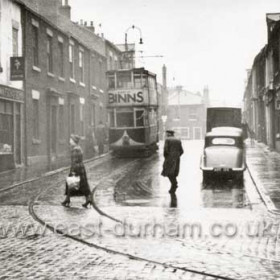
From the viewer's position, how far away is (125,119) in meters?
Answer: 27.6

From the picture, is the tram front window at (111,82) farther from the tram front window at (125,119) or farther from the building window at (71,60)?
the building window at (71,60)

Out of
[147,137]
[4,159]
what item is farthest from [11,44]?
[147,137]

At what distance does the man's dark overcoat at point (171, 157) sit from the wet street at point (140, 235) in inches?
23.2

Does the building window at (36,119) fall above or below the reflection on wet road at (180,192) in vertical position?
above

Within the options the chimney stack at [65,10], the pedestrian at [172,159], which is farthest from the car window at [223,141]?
the chimney stack at [65,10]

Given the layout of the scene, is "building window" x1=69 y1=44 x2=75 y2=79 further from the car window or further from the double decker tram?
the car window

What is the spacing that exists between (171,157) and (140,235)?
595cm

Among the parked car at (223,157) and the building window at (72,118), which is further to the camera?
the building window at (72,118)

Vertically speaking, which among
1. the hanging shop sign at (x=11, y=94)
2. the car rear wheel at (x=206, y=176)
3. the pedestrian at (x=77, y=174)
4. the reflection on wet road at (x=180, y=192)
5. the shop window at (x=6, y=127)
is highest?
the hanging shop sign at (x=11, y=94)

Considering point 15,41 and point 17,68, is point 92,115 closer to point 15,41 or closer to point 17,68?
point 15,41

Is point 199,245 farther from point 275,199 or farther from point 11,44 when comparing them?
point 11,44

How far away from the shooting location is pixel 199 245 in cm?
809

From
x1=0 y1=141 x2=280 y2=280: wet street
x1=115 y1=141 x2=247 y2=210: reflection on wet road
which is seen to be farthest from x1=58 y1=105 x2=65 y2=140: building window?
x1=0 y1=141 x2=280 y2=280: wet street

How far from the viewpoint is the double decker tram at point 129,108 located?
27.2 metres
